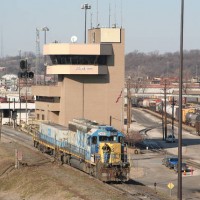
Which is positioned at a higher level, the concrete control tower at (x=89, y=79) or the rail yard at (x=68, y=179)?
the concrete control tower at (x=89, y=79)

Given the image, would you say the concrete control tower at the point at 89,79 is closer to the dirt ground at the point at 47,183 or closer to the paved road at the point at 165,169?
the paved road at the point at 165,169

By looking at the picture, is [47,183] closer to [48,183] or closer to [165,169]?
[48,183]

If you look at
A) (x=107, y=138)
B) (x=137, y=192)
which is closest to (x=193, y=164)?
(x=107, y=138)

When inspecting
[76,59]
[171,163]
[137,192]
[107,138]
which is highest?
[76,59]

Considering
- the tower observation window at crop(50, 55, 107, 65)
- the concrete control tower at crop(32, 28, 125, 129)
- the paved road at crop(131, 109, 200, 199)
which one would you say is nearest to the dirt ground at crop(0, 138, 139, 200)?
the paved road at crop(131, 109, 200, 199)

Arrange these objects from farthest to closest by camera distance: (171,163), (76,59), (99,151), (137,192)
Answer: (76,59), (171,163), (99,151), (137,192)

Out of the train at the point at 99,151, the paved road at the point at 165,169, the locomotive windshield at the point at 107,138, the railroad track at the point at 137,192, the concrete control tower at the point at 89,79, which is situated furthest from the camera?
the concrete control tower at the point at 89,79

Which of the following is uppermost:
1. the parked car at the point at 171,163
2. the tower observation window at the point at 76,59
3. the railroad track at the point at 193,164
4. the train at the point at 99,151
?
the tower observation window at the point at 76,59

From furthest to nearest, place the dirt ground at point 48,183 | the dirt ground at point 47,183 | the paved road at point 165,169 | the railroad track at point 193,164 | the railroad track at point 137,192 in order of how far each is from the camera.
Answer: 1. the railroad track at point 193,164
2. the paved road at point 165,169
3. the dirt ground at point 47,183
4. the dirt ground at point 48,183
5. the railroad track at point 137,192

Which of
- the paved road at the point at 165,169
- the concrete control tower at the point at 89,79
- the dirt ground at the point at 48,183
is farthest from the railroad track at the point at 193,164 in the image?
→ the concrete control tower at the point at 89,79

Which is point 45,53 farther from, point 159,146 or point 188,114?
point 188,114

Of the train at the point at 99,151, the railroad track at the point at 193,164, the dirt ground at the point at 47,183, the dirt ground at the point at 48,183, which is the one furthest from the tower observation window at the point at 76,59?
the train at the point at 99,151

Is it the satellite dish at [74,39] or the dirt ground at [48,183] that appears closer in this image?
the dirt ground at [48,183]

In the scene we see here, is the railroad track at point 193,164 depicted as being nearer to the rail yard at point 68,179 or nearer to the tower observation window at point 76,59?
the rail yard at point 68,179
